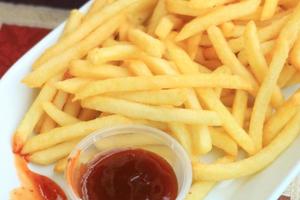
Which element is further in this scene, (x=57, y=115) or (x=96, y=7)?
(x=96, y=7)

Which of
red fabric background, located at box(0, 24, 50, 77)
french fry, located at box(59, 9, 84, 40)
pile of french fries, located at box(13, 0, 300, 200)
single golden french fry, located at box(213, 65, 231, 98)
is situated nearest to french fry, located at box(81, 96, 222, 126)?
pile of french fries, located at box(13, 0, 300, 200)

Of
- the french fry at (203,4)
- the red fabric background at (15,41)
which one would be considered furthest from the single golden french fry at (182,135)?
the red fabric background at (15,41)

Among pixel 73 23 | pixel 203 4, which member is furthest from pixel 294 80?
pixel 73 23

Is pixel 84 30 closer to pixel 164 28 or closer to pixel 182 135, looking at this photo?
pixel 164 28

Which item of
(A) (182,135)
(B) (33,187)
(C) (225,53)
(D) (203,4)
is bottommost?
(B) (33,187)

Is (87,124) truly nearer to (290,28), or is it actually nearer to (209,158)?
(209,158)

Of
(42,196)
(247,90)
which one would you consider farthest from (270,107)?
(42,196)

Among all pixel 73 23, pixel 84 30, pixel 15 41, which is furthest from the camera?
pixel 15 41
